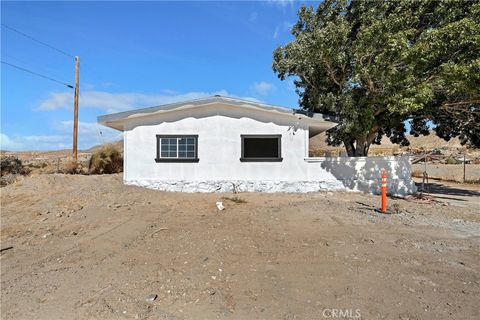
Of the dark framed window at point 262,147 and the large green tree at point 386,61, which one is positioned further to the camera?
the dark framed window at point 262,147

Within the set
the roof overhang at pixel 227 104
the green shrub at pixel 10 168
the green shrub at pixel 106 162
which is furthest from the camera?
the green shrub at pixel 106 162

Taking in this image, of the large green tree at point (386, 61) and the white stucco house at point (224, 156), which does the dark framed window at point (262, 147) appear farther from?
the large green tree at point (386, 61)

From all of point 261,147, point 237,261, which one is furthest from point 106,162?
point 237,261

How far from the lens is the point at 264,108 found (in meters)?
11.7

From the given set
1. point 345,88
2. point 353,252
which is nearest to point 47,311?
point 353,252

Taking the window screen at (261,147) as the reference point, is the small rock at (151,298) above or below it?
below

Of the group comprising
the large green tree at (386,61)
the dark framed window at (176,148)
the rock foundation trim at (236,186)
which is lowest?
the rock foundation trim at (236,186)

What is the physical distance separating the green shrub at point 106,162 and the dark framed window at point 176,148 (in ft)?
22.3

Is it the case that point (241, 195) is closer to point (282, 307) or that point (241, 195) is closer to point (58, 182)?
point (58, 182)

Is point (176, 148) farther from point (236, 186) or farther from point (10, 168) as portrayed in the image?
point (10, 168)

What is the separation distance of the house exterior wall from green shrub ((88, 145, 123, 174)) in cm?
609

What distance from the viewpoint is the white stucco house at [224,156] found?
12.0 meters

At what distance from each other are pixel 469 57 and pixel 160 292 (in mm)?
11526

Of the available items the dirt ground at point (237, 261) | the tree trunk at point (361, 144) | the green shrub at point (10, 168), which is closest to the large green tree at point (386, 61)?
the tree trunk at point (361, 144)
